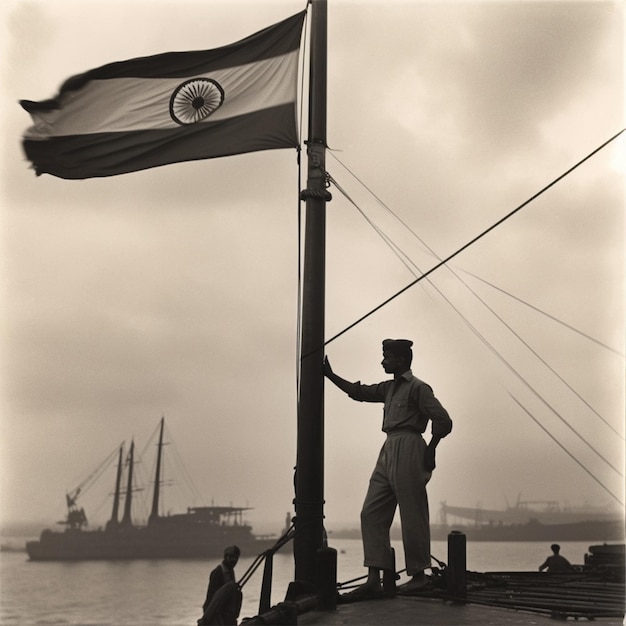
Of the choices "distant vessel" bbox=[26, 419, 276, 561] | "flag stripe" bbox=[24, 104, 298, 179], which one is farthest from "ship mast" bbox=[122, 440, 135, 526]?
"flag stripe" bbox=[24, 104, 298, 179]

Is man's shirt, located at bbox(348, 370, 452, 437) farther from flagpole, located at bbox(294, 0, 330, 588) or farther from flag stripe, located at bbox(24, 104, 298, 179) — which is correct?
flag stripe, located at bbox(24, 104, 298, 179)

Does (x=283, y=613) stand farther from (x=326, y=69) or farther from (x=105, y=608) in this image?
(x=105, y=608)

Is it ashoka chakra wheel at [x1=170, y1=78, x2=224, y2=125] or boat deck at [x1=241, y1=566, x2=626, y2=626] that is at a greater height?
ashoka chakra wheel at [x1=170, y1=78, x2=224, y2=125]

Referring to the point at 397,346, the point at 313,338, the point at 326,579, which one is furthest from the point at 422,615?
the point at 313,338

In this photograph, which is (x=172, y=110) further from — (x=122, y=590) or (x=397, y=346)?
(x=122, y=590)

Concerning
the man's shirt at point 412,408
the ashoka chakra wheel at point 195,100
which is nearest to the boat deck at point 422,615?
the man's shirt at point 412,408

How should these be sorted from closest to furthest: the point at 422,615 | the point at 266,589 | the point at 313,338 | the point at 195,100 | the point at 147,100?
1. the point at 422,615
2. the point at 266,589
3. the point at 313,338
4. the point at 195,100
5. the point at 147,100

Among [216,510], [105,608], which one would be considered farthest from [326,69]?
[216,510]
